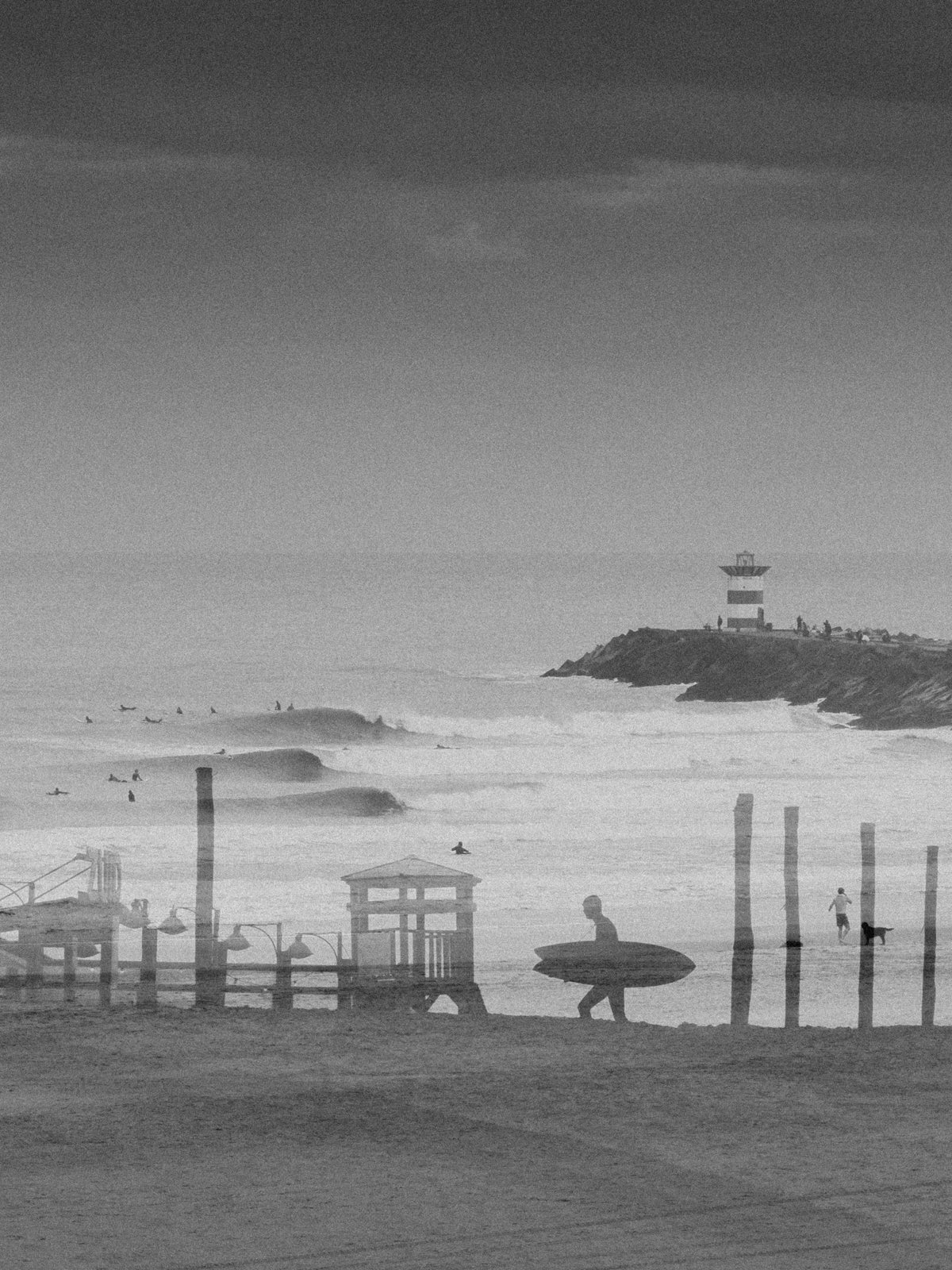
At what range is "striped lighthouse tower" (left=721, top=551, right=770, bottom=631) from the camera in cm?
11494

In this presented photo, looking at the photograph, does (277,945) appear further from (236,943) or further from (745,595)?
(745,595)

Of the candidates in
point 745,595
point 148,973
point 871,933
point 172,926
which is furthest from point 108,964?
point 745,595

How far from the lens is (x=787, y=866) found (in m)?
24.7

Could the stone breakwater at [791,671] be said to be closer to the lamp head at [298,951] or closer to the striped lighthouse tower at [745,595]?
the striped lighthouse tower at [745,595]

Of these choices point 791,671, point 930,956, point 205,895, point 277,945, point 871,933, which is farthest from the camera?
point 791,671

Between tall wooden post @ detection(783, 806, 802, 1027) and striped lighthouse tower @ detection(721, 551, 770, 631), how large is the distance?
8863 centimetres

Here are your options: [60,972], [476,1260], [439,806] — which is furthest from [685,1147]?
[439,806]

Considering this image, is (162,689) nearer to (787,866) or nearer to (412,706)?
(412,706)

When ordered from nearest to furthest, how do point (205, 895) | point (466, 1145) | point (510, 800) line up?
1. point (466, 1145)
2. point (205, 895)
3. point (510, 800)

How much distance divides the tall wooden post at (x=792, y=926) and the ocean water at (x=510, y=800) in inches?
18.6

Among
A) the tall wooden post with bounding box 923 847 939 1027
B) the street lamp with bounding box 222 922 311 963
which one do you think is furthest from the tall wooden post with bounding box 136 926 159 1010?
the tall wooden post with bounding box 923 847 939 1027

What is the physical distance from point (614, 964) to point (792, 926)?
8.00 feet

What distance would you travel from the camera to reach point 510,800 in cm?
5956

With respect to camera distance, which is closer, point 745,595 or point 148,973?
point 148,973
